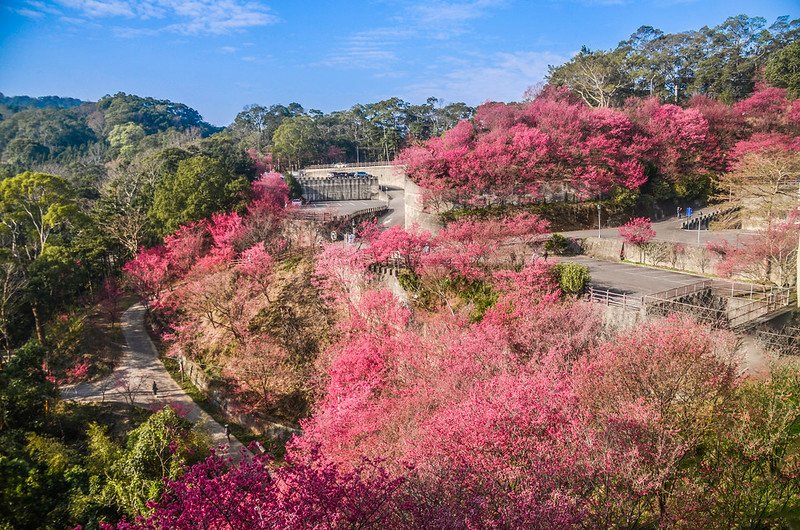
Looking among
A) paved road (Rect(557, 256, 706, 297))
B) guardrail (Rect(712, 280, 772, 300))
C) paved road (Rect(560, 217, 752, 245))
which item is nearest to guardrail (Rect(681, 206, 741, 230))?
paved road (Rect(560, 217, 752, 245))

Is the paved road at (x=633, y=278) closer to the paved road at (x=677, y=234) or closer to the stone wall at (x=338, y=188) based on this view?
the paved road at (x=677, y=234)

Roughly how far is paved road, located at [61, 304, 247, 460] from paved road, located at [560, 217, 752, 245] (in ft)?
66.5

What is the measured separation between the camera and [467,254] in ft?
61.7

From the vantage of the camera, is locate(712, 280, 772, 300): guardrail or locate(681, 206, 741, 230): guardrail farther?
locate(681, 206, 741, 230): guardrail

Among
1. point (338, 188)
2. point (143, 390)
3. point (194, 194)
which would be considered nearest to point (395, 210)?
point (338, 188)

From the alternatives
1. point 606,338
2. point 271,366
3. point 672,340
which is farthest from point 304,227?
point 672,340

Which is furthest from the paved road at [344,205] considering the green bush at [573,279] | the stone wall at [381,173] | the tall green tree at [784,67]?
the tall green tree at [784,67]

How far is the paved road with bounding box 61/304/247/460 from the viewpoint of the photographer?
17.5 m

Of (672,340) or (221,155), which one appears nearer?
(672,340)

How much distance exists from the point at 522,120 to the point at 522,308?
17.7 m

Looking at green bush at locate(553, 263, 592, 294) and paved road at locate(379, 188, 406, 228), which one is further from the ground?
paved road at locate(379, 188, 406, 228)

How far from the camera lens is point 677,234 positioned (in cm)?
2647

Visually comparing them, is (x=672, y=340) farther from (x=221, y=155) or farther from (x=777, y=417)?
(x=221, y=155)

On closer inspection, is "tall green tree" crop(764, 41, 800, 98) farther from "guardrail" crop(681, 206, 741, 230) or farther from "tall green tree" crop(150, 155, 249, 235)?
"tall green tree" crop(150, 155, 249, 235)
